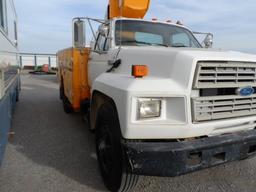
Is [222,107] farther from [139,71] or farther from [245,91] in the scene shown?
[139,71]

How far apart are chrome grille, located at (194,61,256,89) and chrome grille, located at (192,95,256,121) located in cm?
15

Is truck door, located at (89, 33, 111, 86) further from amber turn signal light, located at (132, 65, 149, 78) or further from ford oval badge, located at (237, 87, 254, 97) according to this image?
ford oval badge, located at (237, 87, 254, 97)

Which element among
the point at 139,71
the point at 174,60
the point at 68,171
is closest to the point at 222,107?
the point at 174,60

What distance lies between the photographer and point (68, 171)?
371 cm

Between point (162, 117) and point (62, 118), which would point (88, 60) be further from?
point (162, 117)

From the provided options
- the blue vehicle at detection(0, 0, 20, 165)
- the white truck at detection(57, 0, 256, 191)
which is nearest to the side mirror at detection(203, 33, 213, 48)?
the white truck at detection(57, 0, 256, 191)

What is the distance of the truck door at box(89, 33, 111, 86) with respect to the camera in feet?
13.4

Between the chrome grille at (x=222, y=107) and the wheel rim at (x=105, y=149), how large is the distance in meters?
1.07

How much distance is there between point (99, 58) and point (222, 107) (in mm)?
2311

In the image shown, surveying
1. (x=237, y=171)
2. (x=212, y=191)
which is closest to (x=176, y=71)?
(x=212, y=191)

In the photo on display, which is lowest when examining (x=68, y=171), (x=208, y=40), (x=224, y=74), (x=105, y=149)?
(x=68, y=171)

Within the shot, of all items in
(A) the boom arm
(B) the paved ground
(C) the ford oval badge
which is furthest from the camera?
(A) the boom arm

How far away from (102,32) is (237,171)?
116 inches

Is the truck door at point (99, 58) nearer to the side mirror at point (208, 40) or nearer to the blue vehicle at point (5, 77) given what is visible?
the blue vehicle at point (5, 77)
